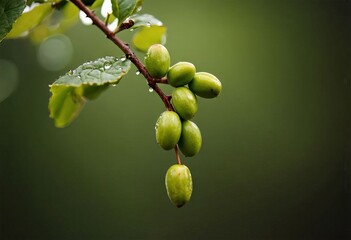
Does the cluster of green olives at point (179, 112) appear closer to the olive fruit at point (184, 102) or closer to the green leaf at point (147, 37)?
the olive fruit at point (184, 102)

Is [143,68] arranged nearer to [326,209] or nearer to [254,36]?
[254,36]

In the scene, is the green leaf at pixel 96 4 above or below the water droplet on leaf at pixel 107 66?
above

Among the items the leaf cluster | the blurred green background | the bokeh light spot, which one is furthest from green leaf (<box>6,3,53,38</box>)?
the blurred green background

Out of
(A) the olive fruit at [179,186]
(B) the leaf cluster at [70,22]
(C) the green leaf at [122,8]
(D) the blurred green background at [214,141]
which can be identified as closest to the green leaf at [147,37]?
(B) the leaf cluster at [70,22]

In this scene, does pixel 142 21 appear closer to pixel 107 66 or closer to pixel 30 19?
pixel 107 66

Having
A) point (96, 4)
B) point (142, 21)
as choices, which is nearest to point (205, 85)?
point (142, 21)

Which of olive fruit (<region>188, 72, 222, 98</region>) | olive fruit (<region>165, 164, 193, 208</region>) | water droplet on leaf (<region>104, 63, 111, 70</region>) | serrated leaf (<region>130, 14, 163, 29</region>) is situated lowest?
olive fruit (<region>165, 164, 193, 208</region>)

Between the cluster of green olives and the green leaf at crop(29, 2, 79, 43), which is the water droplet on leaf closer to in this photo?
the cluster of green olives
